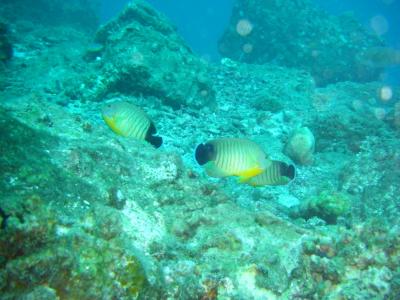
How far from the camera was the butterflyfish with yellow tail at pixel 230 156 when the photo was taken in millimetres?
2877

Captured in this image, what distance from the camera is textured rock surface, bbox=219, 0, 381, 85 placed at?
17359 mm

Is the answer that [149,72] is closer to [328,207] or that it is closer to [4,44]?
[4,44]

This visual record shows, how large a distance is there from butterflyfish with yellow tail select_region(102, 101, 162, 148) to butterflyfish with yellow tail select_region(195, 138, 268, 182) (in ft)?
2.72

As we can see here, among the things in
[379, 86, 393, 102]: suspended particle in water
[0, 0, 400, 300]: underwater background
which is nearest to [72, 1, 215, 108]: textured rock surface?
[0, 0, 400, 300]: underwater background

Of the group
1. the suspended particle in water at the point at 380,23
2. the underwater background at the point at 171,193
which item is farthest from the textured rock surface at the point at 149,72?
the suspended particle in water at the point at 380,23

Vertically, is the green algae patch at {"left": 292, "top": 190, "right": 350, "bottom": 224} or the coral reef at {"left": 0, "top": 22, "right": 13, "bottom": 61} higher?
the green algae patch at {"left": 292, "top": 190, "right": 350, "bottom": 224}

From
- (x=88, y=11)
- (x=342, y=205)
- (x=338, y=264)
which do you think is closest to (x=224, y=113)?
(x=342, y=205)

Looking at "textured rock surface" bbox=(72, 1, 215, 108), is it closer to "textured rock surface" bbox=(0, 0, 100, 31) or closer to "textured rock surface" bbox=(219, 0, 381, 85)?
"textured rock surface" bbox=(219, 0, 381, 85)

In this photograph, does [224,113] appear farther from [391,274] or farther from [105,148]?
[391,274]

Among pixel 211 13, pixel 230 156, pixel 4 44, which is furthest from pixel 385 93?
pixel 211 13

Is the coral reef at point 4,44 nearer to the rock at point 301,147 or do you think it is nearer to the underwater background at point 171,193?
the underwater background at point 171,193

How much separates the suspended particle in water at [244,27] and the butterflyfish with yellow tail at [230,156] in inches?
705

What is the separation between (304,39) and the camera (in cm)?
1775

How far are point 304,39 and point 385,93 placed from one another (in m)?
5.30
